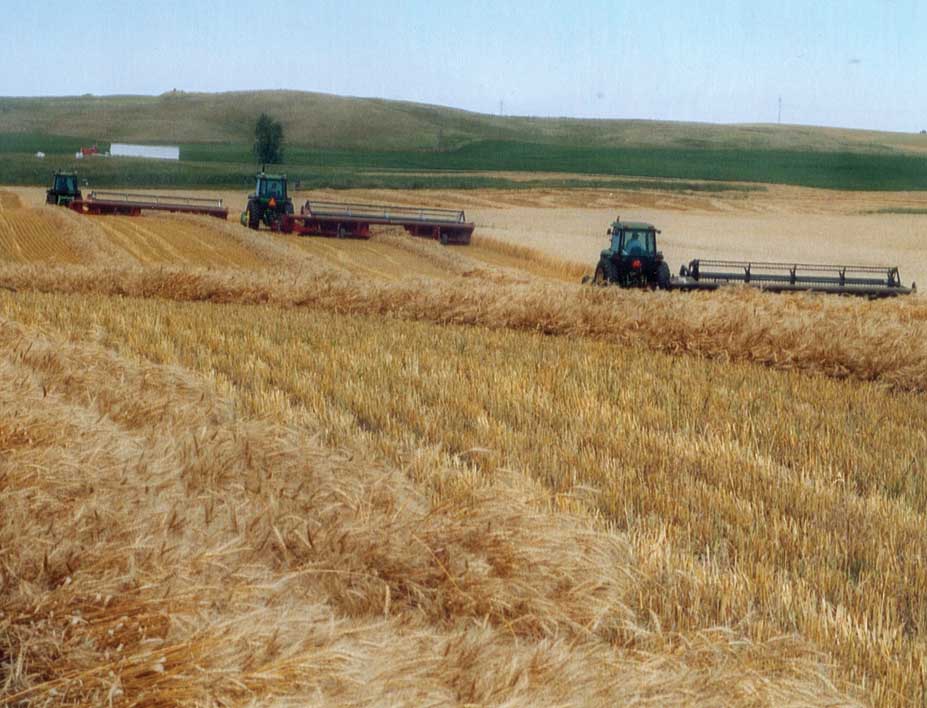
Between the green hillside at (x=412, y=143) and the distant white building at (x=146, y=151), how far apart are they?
4.99 ft

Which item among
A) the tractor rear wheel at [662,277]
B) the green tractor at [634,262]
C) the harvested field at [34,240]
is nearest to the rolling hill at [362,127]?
the harvested field at [34,240]

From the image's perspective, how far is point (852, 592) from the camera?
3.72m

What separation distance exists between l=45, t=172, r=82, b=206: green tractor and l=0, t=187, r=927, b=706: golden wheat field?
29.1 meters

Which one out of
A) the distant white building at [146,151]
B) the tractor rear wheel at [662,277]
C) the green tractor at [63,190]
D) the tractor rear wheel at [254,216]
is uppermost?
the distant white building at [146,151]

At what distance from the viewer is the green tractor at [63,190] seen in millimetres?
36406

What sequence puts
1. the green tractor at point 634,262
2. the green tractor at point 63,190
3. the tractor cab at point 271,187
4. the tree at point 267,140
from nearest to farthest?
1. the green tractor at point 634,262
2. the tractor cab at point 271,187
3. the green tractor at point 63,190
4. the tree at point 267,140

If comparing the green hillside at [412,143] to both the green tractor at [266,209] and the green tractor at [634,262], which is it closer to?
the green tractor at [266,209]

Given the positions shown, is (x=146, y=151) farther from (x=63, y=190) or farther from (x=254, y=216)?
(x=254, y=216)

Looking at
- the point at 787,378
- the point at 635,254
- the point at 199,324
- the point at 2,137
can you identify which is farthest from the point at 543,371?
the point at 2,137

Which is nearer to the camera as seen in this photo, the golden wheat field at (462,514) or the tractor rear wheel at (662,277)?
the golden wheat field at (462,514)

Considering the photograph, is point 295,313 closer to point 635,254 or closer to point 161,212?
point 635,254

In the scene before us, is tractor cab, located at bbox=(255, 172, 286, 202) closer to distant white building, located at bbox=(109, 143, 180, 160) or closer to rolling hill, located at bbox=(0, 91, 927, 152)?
distant white building, located at bbox=(109, 143, 180, 160)

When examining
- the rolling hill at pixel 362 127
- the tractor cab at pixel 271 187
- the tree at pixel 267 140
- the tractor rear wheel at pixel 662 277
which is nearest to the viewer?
the tractor rear wheel at pixel 662 277

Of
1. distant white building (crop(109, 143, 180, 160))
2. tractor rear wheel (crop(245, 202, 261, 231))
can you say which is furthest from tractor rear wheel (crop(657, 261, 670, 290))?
distant white building (crop(109, 143, 180, 160))
